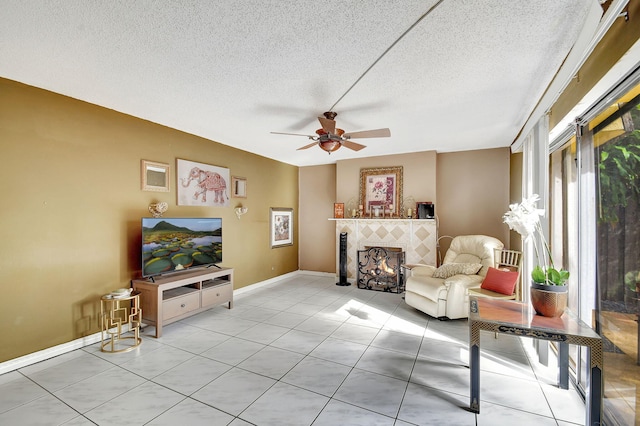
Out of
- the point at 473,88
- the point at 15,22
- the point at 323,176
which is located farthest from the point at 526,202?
the point at 323,176

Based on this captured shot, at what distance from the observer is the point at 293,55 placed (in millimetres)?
2154

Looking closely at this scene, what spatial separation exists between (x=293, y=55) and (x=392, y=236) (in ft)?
13.8

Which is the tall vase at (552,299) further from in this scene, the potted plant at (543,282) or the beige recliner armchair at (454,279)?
the beige recliner armchair at (454,279)

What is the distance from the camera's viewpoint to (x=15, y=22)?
1.79 m

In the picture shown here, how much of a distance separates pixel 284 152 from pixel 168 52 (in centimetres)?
334

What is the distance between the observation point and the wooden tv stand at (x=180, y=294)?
10.7 ft

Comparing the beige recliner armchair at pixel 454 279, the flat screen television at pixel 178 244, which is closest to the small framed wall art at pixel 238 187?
the flat screen television at pixel 178 244

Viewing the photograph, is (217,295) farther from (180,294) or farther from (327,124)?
(327,124)

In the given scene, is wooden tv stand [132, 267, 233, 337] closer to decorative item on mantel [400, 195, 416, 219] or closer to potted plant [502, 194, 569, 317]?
decorative item on mantel [400, 195, 416, 219]

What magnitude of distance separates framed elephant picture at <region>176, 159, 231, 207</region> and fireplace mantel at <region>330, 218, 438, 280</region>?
2.54 m

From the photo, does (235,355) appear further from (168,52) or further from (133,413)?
(168,52)

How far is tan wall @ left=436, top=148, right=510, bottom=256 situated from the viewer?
16.6ft

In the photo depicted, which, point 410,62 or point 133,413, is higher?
point 410,62

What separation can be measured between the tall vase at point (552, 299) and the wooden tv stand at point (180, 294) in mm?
3728
